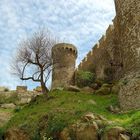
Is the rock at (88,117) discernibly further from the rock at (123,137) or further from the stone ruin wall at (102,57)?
the stone ruin wall at (102,57)

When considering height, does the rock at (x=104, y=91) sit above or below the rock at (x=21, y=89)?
below

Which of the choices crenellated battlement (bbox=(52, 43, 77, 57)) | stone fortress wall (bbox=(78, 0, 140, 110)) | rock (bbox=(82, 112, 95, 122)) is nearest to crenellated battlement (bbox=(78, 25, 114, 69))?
crenellated battlement (bbox=(52, 43, 77, 57))

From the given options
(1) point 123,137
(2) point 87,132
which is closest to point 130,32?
(2) point 87,132

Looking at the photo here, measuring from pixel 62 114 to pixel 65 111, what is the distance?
47 centimetres

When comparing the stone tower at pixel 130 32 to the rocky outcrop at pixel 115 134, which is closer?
the rocky outcrop at pixel 115 134

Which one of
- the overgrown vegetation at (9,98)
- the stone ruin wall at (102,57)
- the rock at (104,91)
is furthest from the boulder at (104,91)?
the overgrown vegetation at (9,98)

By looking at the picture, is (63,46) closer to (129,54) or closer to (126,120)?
(129,54)

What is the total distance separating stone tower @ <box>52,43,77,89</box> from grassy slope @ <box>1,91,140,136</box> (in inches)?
314

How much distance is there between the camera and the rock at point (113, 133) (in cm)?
1503

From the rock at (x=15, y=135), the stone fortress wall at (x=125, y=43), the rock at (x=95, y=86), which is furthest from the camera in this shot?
the rock at (x=95, y=86)

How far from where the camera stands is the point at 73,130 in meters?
16.9

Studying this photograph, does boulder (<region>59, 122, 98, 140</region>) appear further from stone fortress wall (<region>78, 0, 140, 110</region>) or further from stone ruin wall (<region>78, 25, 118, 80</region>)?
stone ruin wall (<region>78, 25, 118, 80</region>)

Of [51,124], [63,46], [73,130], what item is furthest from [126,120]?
[63,46]

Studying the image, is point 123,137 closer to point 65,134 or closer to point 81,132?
point 81,132
